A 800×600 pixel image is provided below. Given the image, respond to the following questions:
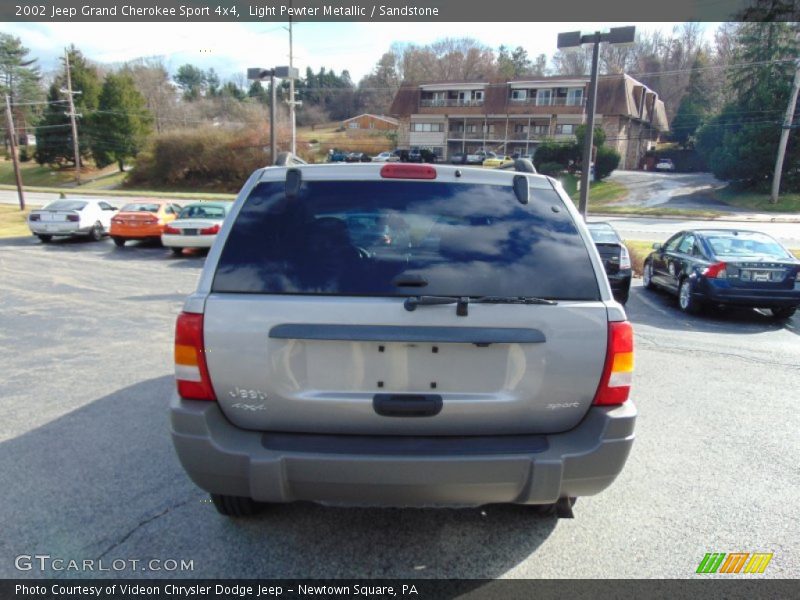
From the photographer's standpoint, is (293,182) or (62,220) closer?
(293,182)

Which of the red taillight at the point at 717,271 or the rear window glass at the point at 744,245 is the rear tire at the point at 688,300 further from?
the rear window glass at the point at 744,245

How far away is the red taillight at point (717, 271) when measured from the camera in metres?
8.86

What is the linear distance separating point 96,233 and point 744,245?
700 inches

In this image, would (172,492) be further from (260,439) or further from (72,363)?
(72,363)

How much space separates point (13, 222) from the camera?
2247 centimetres

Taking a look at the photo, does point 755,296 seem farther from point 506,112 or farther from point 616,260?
point 506,112

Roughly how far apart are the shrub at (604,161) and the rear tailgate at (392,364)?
45931 millimetres

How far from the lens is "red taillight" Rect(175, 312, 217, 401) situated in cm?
245

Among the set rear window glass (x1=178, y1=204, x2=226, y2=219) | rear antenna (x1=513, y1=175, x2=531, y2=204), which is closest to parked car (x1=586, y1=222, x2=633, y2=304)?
rear antenna (x1=513, y1=175, x2=531, y2=204)

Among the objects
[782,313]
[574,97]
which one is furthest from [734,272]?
[574,97]

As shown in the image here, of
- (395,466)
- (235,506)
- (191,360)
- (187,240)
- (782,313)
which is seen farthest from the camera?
(187,240)

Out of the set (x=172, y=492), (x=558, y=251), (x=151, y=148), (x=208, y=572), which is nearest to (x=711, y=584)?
(x=558, y=251)

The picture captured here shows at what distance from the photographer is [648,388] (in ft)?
18.3

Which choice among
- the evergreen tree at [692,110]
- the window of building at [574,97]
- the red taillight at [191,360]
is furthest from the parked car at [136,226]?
the evergreen tree at [692,110]
